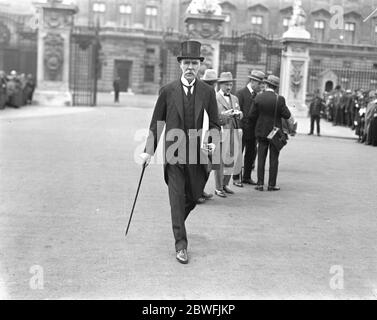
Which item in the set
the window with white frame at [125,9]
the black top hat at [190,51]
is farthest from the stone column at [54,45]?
the window with white frame at [125,9]

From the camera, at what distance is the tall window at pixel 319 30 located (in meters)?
58.1

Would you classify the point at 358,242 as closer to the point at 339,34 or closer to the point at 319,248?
the point at 319,248

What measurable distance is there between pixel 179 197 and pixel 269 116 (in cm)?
460

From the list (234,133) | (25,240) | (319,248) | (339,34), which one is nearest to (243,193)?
(234,133)

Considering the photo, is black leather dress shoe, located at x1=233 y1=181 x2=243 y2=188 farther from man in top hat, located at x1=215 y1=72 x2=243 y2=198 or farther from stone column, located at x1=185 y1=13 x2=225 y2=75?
stone column, located at x1=185 y1=13 x2=225 y2=75

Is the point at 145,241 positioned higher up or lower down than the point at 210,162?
lower down

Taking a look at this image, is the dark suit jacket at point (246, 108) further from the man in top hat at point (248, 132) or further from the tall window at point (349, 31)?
the tall window at point (349, 31)

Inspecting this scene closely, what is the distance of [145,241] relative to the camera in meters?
7.04

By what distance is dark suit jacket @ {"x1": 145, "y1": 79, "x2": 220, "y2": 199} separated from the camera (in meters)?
A: 6.68

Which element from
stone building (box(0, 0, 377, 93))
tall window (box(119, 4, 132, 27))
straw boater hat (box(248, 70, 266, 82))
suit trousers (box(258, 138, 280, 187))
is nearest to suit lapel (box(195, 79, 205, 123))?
suit trousers (box(258, 138, 280, 187))

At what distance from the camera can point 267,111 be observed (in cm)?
1078

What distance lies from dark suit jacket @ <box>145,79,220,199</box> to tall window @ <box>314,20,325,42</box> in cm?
5372

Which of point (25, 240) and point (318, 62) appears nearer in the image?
point (25, 240)

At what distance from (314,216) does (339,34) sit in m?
52.3
